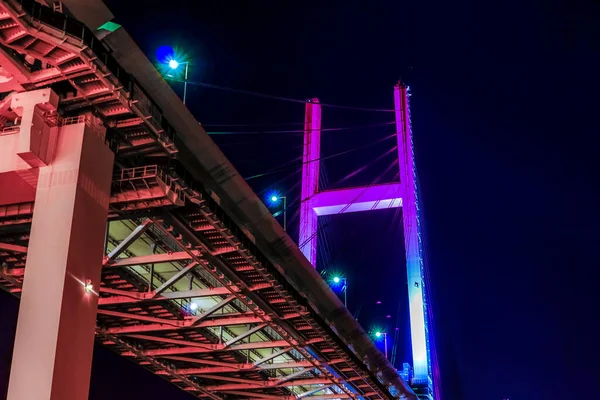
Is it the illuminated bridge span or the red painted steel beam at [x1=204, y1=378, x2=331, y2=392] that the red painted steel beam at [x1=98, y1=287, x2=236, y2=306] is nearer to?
the illuminated bridge span

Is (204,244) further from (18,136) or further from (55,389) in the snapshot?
(55,389)

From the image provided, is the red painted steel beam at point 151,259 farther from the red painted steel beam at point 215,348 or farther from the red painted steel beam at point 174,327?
the red painted steel beam at point 215,348

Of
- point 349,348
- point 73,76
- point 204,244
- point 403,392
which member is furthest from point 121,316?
point 403,392

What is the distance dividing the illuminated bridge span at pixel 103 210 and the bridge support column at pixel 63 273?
0.07 feet

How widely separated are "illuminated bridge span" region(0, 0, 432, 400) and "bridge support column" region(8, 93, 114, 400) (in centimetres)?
2

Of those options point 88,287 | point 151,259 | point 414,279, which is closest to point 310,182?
point 414,279

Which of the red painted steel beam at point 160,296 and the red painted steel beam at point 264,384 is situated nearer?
the red painted steel beam at point 160,296

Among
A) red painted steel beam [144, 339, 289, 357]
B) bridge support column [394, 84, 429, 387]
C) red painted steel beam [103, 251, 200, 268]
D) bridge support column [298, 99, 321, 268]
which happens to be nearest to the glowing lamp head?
red painted steel beam [103, 251, 200, 268]

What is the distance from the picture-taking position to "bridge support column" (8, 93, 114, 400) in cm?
1136

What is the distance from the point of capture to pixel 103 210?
43.4 feet

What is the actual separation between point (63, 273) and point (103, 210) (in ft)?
5.68

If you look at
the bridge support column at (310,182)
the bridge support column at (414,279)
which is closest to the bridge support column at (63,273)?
the bridge support column at (310,182)

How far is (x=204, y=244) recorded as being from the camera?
67.1ft

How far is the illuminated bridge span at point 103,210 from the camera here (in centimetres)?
1195
